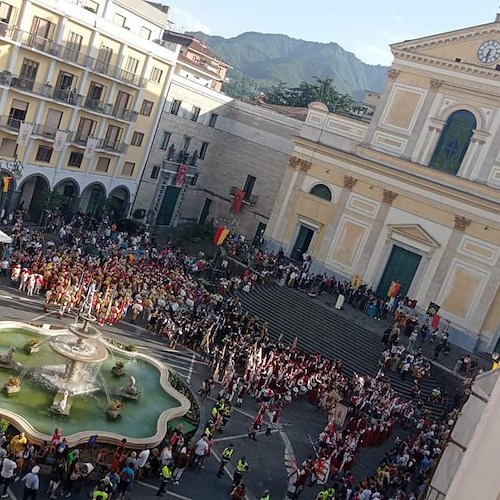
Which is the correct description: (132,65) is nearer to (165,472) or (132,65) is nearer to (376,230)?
(376,230)

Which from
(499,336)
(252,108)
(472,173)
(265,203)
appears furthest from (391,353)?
(252,108)

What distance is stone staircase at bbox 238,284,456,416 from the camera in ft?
104

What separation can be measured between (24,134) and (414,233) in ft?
80.2

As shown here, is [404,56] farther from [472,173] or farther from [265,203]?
[265,203]

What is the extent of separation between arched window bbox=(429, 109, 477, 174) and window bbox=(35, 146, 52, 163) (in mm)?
24286

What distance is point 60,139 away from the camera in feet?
127

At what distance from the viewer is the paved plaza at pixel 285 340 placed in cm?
1873

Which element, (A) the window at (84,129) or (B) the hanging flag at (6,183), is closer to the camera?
(B) the hanging flag at (6,183)

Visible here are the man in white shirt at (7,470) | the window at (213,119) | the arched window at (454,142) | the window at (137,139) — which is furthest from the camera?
the window at (213,119)

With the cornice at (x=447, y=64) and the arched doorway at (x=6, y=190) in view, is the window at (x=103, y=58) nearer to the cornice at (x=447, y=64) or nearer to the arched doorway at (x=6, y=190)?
the arched doorway at (x=6, y=190)

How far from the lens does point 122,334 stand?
27.1 metres

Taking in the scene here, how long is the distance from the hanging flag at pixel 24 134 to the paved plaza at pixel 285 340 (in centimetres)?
1183

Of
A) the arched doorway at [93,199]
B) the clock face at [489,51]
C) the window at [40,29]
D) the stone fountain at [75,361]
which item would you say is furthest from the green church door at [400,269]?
the window at [40,29]

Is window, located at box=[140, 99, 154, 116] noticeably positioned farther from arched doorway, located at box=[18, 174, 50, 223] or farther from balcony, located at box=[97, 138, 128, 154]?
arched doorway, located at box=[18, 174, 50, 223]
